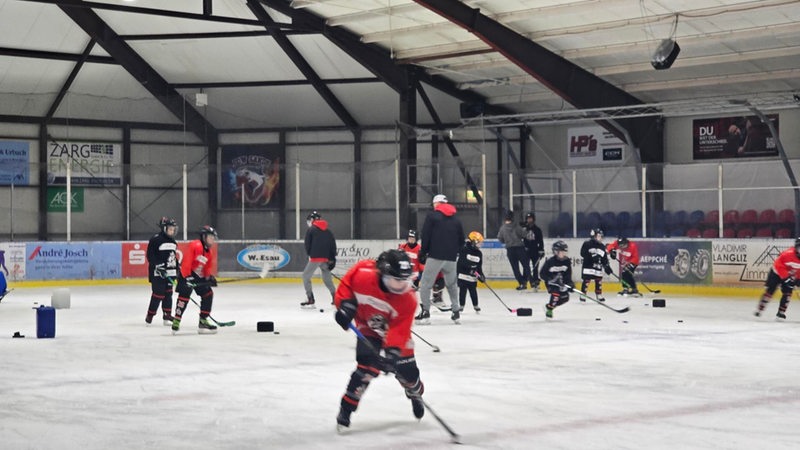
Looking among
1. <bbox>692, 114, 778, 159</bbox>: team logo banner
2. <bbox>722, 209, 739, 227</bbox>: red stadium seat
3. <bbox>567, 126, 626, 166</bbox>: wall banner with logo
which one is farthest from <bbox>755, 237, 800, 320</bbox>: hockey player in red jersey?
<bbox>567, 126, 626, 166</bbox>: wall banner with logo

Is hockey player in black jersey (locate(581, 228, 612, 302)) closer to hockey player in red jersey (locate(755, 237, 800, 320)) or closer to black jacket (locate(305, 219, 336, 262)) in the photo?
hockey player in red jersey (locate(755, 237, 800, 320))

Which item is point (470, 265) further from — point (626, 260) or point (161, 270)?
point (626, 260)

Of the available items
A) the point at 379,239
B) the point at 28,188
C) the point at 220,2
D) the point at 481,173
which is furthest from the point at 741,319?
the point at 28,188

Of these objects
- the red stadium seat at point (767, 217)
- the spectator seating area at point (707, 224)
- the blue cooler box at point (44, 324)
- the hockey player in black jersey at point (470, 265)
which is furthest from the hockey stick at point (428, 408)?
the red stadium seat at point (767, 217)

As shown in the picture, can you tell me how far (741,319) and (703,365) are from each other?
497 centimetres

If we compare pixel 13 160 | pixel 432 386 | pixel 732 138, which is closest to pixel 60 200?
pixel 13 160

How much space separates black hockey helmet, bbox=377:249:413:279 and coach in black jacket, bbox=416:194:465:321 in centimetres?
663

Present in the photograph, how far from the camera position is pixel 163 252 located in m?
12.0

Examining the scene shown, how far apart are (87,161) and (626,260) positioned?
49.7 feet

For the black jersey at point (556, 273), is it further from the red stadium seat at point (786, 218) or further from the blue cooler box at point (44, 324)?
the red stadium seat at point (786, 218)

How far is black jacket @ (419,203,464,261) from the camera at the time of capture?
40.5ft

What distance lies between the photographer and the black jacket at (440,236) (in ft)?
40.5

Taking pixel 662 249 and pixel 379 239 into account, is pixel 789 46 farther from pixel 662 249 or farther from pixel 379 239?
pixel 379 239

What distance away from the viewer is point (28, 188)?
22594mm
